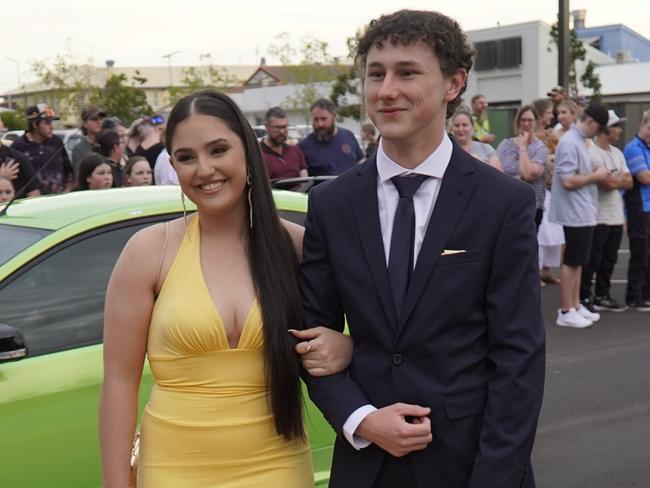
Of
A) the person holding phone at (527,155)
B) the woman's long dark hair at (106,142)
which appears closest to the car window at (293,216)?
the woman's long dark hair at (106,142)

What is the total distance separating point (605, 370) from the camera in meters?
7.29

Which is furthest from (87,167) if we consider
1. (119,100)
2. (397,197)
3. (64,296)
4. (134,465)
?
(119,100)

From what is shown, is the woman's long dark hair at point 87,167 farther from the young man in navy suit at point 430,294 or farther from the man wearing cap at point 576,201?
the young man in navy suit at point 430,294

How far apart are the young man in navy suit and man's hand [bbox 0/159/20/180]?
6.20 meters

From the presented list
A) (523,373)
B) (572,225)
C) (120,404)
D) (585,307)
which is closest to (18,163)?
(572,225)

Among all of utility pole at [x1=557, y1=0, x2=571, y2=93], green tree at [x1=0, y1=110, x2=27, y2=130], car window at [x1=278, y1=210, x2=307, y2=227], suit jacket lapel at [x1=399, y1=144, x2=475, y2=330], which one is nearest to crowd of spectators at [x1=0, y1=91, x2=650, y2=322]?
car window at [x1=278, y1=210, x2=307, y2=227]

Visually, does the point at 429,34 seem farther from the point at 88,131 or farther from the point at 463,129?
the point at 88,131

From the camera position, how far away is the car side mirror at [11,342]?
328 centimetres

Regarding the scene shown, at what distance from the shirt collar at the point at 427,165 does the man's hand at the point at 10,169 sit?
616 centimetres

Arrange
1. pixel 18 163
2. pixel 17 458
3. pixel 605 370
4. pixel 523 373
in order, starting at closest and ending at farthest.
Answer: pixel 523 373 < pixel 17 458 < pixel 605 370 < pixel 18 163

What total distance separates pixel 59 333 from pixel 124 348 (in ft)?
4.21

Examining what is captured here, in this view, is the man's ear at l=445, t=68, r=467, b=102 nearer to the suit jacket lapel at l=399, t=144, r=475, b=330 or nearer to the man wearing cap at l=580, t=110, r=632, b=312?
the suit jacket lapel at l=399, t=144, r=475, b=330

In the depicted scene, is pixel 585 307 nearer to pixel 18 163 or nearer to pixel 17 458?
pixel 18 163

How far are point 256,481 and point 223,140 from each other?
96 cm
